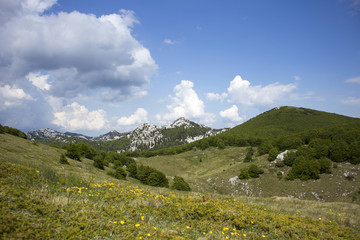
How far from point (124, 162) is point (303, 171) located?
248 feet

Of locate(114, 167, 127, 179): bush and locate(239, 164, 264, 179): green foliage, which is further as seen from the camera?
locate(239, 164, 264, 179): green foliage

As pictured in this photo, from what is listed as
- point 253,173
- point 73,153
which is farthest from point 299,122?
point 73,153

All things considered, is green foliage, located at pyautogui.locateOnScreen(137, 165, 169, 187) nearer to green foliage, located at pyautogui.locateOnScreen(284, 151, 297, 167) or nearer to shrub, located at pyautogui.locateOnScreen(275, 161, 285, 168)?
shrub, located at pyautogui.locateOnScreen(275, 161, 285, 168)

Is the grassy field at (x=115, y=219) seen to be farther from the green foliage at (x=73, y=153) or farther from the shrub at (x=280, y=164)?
the shrub at (x=280, y=164)

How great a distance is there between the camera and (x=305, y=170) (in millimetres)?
51188

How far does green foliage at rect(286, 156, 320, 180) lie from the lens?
50.3 m

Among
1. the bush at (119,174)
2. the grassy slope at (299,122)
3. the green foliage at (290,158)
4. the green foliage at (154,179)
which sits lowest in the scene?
the green foliage at (154,179)

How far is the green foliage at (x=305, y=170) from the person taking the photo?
50.3m

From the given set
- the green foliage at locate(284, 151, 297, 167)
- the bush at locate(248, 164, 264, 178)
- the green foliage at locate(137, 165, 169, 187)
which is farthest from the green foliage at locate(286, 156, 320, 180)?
the green foliage at locate(137, 165, 169, 187)

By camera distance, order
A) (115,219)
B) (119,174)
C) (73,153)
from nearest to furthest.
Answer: (115,219) < (119,174) < (73,153)

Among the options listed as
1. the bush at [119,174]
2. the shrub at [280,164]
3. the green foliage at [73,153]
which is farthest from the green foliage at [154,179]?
the shrub at [280,164]

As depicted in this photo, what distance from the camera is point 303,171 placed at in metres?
51.6

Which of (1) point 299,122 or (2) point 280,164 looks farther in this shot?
(1) point 299,122

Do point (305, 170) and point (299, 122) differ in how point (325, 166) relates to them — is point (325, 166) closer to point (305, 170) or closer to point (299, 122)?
point (305, 170)
